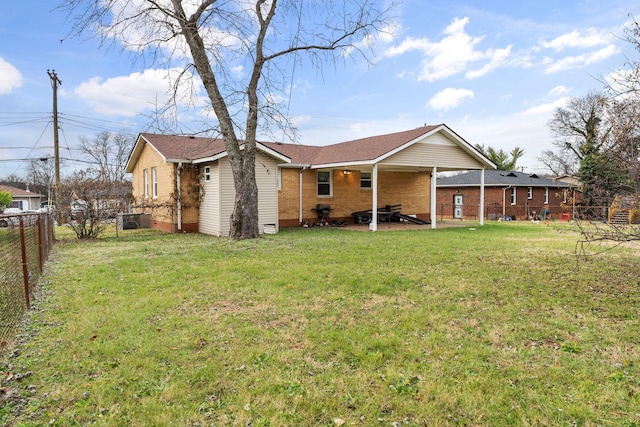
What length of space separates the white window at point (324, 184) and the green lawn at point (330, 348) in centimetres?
1104

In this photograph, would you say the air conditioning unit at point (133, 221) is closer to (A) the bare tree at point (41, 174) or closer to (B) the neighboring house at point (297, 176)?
(B) the neighboring house at point (297, 176)

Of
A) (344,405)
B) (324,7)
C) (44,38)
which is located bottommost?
(344,405)

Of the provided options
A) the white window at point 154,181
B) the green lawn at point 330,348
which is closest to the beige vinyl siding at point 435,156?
the green lawn at point 330,348

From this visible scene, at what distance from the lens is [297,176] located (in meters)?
17.8

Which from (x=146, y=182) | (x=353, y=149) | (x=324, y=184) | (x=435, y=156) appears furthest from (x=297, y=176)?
(x=146, y=182)

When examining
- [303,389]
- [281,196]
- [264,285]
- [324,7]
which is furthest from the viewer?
[281,196]

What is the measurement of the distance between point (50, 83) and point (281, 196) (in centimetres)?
1239

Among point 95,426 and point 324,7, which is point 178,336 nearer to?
point 95,426

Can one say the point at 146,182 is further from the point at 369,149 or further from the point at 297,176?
the point at 369,149

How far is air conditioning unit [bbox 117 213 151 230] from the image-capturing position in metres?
18.2

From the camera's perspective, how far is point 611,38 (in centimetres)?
595

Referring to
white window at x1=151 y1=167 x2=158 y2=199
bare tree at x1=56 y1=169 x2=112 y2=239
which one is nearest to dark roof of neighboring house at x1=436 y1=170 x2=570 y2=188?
white window at x1=151 y1=167 x2=158 y2=199

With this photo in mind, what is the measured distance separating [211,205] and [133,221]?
6021 mm

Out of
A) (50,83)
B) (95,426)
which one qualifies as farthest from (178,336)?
(50,83)
